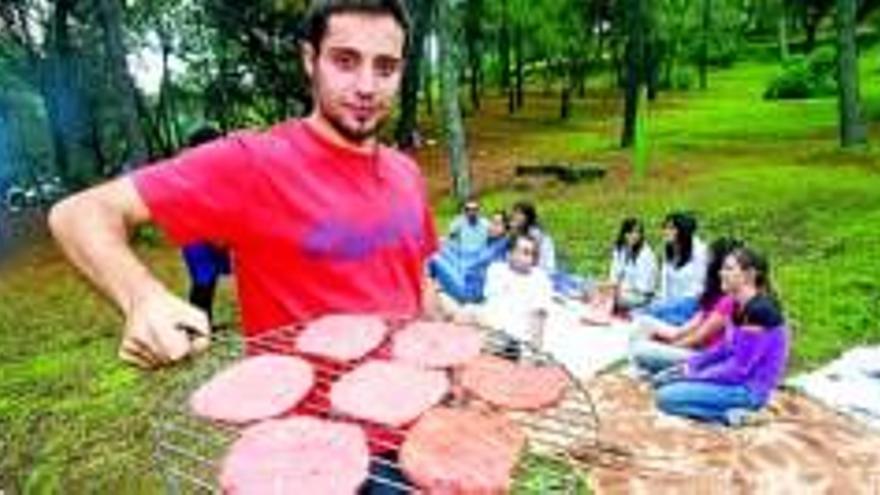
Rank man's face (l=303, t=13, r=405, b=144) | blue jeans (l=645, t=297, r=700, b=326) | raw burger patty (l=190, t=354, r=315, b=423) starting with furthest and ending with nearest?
blue jeans (l=645, t=297, r=700, b=326) < man's face (l=303, t=13, r=405, b=144) < raw burger patty (l=190, t=354, r=315, b=423)

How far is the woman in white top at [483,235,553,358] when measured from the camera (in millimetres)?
10352

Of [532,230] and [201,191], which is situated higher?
[201,191]

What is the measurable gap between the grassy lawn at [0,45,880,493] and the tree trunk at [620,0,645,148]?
0.57 m

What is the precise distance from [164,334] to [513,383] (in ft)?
2.13

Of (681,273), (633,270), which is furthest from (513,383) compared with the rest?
(633,270)

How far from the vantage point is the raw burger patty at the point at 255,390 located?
2.51 meters

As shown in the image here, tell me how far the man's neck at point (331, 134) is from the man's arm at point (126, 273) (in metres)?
0.47

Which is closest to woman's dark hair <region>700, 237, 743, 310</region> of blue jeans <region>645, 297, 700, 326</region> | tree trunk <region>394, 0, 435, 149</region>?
blue jeans <region>645, 297, 700, 326</region>

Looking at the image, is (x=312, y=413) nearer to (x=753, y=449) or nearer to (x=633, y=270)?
(x=753, y=449)

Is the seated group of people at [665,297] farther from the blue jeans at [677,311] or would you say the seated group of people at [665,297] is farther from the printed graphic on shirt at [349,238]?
the printed graphic on shirt at [349,238]

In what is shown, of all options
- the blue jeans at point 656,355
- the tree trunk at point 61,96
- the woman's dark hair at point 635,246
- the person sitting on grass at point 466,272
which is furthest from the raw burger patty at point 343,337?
the tree trunk at point 61,96

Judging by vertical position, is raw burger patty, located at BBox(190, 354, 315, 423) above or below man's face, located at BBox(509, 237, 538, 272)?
above

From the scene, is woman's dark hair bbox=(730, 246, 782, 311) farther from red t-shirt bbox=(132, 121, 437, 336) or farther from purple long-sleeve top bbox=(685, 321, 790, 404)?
red t-shirt bbox=(132, 121, 437, 336)

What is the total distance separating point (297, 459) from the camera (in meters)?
2.35
